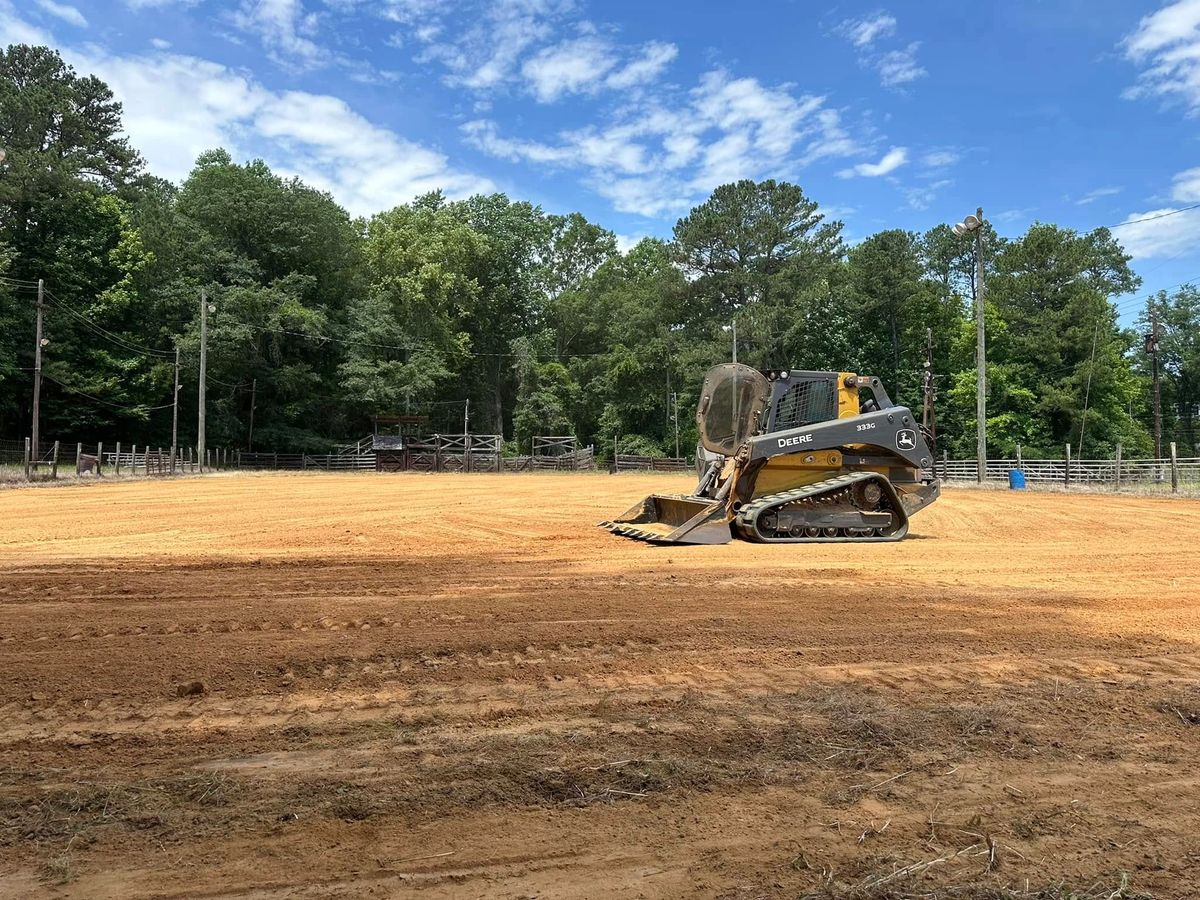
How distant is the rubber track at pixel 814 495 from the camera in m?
10.6

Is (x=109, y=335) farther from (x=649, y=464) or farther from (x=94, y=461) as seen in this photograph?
(x=649, y=464)

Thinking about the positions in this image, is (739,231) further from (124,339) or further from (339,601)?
(339,601)

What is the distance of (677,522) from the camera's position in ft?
38.8

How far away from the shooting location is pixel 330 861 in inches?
96.7

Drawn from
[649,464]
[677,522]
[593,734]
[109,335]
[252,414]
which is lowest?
[593,734]

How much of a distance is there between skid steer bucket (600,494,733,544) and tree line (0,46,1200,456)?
4351 centimetres

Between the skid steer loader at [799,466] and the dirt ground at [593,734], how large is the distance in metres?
2.91

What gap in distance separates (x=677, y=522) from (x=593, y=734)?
8397mm

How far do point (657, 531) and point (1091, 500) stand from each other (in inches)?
579

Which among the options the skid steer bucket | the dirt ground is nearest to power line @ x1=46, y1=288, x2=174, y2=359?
the skid steer bucket

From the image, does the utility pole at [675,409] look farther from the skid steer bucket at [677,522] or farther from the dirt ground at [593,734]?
the dirt ground at [593,734]

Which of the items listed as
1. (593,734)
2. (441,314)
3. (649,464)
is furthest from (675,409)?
→ (593,734)

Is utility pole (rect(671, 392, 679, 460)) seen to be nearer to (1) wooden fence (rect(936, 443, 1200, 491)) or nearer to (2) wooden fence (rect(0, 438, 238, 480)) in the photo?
(1) wooden fence (rect(936, 443, 1200, 491))

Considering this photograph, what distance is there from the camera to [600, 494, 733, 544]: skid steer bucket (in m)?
10.4
